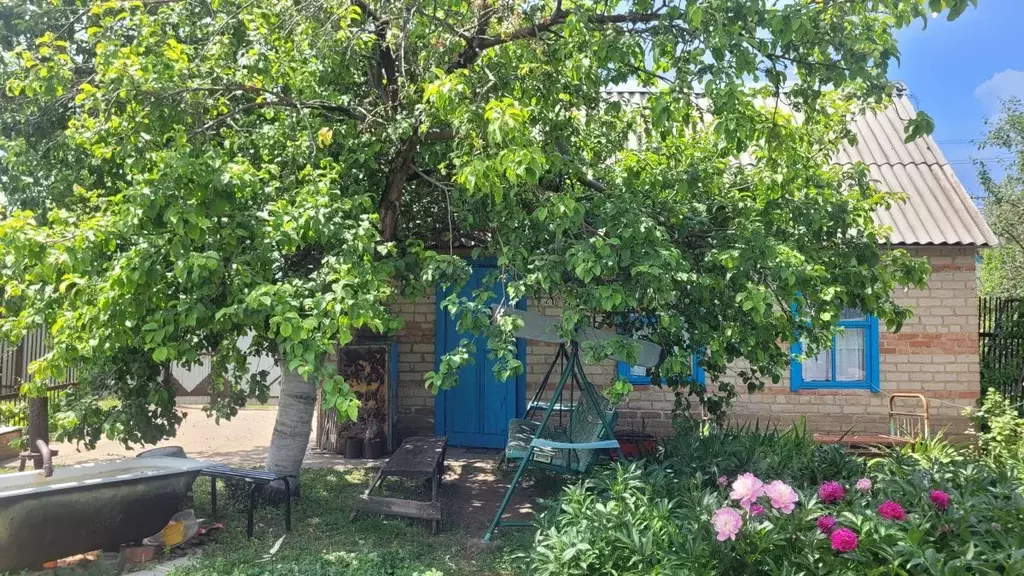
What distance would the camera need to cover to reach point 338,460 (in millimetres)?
8086

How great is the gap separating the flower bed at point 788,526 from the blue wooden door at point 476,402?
393 centimetres

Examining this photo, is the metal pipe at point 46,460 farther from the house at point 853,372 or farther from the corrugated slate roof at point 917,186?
the corrugated slate roof at point 917,186

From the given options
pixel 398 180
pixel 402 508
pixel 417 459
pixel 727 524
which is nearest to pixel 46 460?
pixel 402 508

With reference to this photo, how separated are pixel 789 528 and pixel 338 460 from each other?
219 inches

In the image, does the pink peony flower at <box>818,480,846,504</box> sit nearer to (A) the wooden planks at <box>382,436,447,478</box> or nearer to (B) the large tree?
(B) the large tree

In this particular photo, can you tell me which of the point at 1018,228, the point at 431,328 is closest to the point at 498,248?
the point at 431,328

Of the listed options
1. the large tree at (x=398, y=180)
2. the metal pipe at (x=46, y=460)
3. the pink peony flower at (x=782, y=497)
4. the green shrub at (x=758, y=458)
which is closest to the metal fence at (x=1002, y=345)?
the green shrub at (x=758, y=458)

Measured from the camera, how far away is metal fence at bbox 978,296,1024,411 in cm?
894

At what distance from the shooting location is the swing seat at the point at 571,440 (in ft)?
17.5

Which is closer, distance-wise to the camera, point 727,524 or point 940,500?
point 727,524

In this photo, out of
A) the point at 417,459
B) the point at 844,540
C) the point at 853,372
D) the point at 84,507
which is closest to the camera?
the point at 844,540

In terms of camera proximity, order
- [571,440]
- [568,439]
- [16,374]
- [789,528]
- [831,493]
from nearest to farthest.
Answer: [789,528], [831,493], [571,440], [568,439], [16,374]

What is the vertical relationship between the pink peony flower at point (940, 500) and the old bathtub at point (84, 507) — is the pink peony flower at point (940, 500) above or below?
above

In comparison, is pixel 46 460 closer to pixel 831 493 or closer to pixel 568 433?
pixel 568 433
